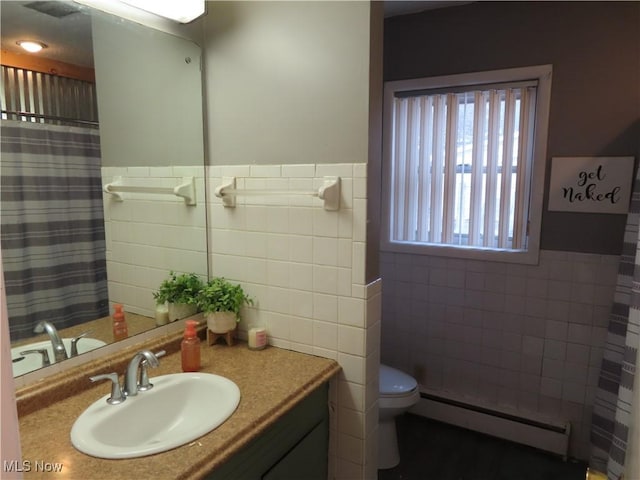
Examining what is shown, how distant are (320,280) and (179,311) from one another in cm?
58

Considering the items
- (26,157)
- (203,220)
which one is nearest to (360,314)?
(203,220)

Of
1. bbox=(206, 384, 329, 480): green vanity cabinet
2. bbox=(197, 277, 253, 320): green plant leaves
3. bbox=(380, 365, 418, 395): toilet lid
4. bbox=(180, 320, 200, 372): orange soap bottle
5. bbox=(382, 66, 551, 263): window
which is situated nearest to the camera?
bbox=(206, 384, 329, 480): green vanity cabinet

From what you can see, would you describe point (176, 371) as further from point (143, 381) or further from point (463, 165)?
point (463, 165)

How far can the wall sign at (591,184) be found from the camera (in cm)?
207

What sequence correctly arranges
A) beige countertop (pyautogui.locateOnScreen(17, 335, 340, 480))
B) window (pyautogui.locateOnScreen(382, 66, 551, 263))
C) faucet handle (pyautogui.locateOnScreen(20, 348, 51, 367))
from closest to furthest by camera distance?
beige countertop (pyautogui.locateOnScreen(17, 335, 340, 480)) < faucet handle (pyautogui.locateOnScreen(20, 348, 51, 367)) < window (pyautogui.locateOnScreen(382, 66, 551, 263))

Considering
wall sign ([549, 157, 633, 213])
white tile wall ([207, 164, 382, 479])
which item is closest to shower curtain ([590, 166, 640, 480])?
wall sign ([549, 157, 633, 213])

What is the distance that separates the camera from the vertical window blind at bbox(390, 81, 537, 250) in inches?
91.1

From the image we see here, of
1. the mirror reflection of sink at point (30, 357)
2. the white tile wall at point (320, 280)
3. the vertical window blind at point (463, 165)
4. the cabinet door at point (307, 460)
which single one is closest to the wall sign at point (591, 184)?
the vertical window blind at point (463, 165)

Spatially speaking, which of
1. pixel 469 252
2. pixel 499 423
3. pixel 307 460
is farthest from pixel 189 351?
pixel 499 423

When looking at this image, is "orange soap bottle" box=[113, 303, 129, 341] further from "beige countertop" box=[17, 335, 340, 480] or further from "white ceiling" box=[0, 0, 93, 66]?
"white ceiling" box=[0, 0, 93, 66]

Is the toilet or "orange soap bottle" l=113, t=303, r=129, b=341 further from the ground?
"orange soap bottle" l=113, t=303, r=129, b=341

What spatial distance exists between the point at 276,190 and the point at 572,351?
1.78 m

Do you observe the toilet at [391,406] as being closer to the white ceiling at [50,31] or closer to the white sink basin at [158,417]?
the white sink basin at [158,417]

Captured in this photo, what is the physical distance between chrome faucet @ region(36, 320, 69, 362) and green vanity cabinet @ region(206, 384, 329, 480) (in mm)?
614
